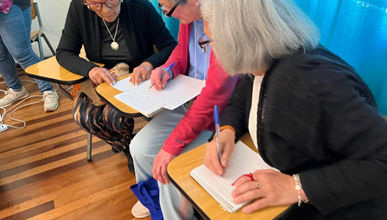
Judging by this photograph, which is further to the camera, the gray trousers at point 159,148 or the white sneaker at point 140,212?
the white sneaker at point 140,212

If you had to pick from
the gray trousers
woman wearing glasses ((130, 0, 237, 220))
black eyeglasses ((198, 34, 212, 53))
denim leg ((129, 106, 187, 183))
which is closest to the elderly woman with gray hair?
black eyeglasses ((198, 34, 212, 53))

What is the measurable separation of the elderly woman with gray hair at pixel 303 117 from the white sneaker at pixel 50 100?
2441mm

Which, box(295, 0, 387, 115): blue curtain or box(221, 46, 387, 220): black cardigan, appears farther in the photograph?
box(295, 0, 387, 115): blue curtain

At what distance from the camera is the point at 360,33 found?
989 millimetres

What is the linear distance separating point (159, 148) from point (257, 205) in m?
0.73

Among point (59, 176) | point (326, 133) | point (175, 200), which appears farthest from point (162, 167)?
point (59, 176)

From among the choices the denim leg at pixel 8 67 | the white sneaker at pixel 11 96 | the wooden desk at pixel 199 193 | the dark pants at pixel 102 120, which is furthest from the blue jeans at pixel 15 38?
the wooden desk at pixel 199 193

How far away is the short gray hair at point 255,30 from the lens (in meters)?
0.66

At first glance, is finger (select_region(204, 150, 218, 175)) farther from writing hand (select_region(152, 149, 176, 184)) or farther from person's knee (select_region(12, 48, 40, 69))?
person's knee (select_region(12, 48, 40, 69))

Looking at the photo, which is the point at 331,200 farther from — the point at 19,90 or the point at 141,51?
the point at 19,90

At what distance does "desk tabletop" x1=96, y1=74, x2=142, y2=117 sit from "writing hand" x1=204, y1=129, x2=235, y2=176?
0.39m

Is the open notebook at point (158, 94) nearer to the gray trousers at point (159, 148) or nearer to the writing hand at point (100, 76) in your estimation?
the writing hand at point (100, 76)

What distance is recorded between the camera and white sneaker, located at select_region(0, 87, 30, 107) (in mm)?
2850

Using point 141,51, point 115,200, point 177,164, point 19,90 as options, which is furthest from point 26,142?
point 177,164
